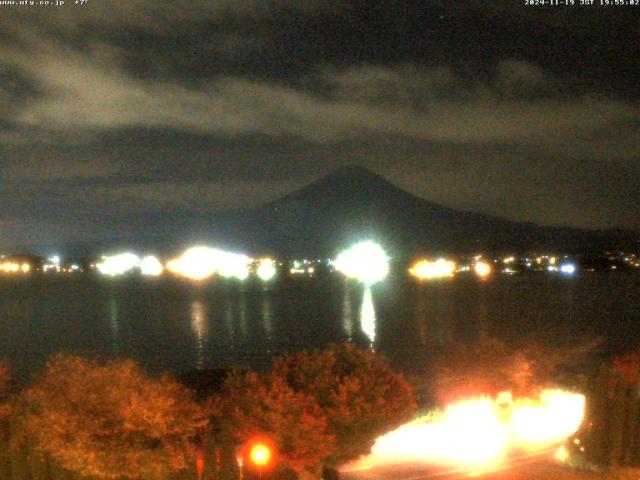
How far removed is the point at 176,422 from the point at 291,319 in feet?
180

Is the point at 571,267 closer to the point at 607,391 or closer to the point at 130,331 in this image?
the point at 130,331

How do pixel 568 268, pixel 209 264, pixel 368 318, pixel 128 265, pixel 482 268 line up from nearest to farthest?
pixel 368 318, pixel 568 268, pixel 482 268, pixel 209 264, pixel 128 265

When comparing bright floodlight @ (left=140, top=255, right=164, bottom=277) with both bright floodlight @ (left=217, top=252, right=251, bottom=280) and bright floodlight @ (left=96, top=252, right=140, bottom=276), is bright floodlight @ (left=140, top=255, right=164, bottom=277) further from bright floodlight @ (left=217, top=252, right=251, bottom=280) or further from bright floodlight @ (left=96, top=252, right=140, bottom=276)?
bright floodlight @ (left=217, top=252, right=251, bottom=280)

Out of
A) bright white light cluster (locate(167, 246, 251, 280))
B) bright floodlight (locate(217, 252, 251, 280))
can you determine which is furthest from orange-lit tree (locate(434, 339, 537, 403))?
bright floodlight (locate(217, 252, 251, 280))

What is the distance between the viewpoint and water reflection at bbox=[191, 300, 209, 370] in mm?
41281

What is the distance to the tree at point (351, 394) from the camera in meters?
10.0

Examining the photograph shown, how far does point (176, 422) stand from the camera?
909cm

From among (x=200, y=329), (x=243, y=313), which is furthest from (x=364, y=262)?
(x=200, y=329)

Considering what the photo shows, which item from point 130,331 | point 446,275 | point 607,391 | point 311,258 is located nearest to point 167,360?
point 130,331

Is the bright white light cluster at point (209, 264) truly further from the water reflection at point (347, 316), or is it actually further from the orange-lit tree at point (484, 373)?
the orange-lit tree at point (484, 373)

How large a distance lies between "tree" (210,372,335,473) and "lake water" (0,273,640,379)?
16.5 meters

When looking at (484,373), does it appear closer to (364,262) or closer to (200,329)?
(200,329)

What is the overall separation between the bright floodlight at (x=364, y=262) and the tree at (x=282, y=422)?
128 metres

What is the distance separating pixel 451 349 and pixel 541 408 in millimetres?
2279
